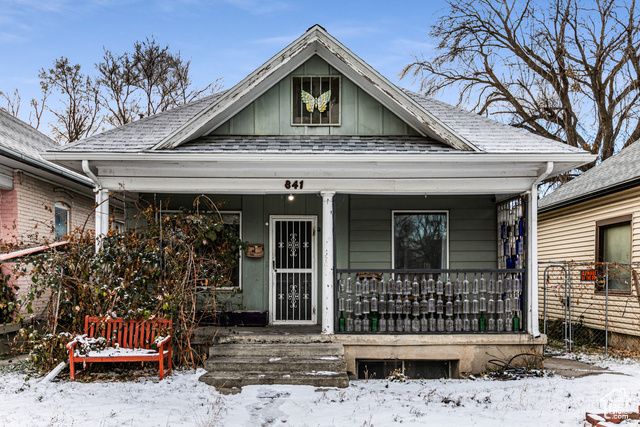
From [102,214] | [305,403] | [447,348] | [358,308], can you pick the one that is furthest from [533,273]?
[102,214]

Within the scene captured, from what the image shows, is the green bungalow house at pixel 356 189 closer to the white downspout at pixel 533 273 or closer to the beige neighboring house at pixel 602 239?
the white downspout at pixel 533 273

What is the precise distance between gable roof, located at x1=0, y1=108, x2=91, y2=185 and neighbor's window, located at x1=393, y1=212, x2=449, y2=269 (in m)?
6.26

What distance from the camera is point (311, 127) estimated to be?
9172 millimetres

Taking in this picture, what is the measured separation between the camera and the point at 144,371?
7.46m

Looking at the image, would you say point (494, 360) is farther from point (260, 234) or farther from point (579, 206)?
point (579, 206)

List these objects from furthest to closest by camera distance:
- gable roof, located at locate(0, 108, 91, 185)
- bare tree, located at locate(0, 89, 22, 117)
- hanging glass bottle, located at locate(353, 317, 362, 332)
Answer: bare tree, located at locate(0, 89, 22, 117)
gable roof, located at locate(0, 108, 91, 185)
hanging glass bottle, located at locate(353, 317, 362, 332)

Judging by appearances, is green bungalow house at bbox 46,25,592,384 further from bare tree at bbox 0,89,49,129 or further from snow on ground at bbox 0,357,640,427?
bare tree at bbox 0,89,49,129

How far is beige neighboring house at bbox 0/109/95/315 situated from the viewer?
9.57 m

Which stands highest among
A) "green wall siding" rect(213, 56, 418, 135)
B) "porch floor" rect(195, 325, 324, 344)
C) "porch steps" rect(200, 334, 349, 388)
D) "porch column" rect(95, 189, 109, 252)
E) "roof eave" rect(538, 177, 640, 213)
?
"green wall siding" rect(213, 56, 418, 135)

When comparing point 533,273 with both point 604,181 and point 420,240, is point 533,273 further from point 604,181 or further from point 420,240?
point 604,181

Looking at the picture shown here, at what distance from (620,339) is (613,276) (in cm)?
127

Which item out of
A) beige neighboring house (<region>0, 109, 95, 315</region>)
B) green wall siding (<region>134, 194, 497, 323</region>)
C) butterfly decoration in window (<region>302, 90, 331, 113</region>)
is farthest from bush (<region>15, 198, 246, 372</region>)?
butterfly decoration in window (<region>302, 90, 331, 113</region>)

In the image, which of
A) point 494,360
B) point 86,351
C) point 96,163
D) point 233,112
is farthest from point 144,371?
point 494,360

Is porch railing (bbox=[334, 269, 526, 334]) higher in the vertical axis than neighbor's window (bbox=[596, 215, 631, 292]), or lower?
lower
